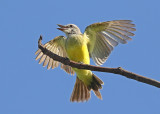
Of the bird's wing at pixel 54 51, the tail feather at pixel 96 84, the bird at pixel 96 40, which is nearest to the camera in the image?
the bird at pixel 96 40

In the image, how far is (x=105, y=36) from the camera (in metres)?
7.32

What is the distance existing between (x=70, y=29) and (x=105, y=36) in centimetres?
89

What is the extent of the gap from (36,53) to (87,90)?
5.61 feet

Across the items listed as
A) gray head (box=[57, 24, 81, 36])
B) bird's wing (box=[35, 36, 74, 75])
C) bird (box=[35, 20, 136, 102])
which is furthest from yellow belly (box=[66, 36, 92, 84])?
bird's wing (box=[35, 36, 74, 75])

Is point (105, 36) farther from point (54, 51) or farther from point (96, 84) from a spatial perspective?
point (54, 51)

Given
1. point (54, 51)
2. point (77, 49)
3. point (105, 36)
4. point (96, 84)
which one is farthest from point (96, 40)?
point (54, 51)

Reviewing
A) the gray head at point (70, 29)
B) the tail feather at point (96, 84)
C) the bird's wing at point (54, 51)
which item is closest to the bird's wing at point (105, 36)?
the gray head at point (70, 29)

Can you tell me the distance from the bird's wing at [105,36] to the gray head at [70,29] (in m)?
0.25

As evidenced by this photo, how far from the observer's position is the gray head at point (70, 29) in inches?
284

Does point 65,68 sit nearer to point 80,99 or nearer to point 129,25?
point 80,99

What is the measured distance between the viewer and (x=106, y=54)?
7.32 m

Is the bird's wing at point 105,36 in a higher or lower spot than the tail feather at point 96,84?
higher

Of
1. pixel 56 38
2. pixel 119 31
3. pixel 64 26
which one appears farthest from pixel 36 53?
pixel 119 31

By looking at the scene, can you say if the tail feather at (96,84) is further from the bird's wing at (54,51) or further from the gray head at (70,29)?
the gray head at (70,29)
